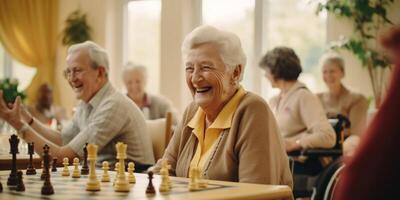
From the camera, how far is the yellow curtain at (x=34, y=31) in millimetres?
10273

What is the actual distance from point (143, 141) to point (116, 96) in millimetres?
272

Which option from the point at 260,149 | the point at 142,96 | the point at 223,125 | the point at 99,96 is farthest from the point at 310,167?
the point at 142,96

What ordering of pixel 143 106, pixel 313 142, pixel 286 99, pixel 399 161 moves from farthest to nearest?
pixel 143 106, pixel 286 99, pixel 313 142, pixel 399 161

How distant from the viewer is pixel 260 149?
2453 mm

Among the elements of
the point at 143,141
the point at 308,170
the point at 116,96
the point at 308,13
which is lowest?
the point at 308,170

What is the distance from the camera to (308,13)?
7.33 meters

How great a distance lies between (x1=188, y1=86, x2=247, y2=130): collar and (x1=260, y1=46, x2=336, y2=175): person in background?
1.79 meters

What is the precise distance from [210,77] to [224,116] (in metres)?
0.17

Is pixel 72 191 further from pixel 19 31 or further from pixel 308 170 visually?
pixel 19 31

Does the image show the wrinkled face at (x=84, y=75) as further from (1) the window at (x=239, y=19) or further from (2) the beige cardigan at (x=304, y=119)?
(1) the window at (x=239, y=19)

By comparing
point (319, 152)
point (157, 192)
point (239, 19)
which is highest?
point (239, 19)

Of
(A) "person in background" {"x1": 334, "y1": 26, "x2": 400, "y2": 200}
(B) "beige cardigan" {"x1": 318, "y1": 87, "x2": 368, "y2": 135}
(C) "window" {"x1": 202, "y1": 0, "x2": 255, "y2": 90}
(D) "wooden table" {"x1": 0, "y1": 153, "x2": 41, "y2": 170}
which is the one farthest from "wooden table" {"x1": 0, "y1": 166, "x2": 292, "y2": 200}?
(C) "window" {"x1": 202, "y1": 0, "x2": 255, "y2": 90}

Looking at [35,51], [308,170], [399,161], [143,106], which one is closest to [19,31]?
[35,51]

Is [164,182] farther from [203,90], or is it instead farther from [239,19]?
[239,19]
